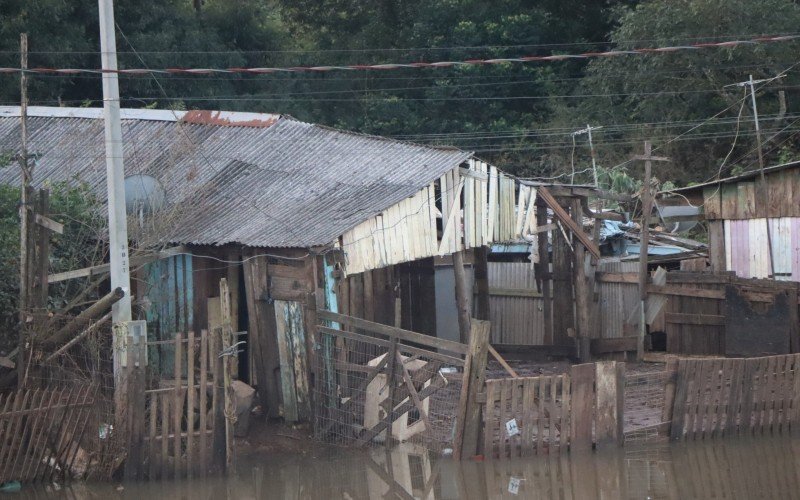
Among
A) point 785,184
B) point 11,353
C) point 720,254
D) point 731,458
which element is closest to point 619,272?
point 720,254

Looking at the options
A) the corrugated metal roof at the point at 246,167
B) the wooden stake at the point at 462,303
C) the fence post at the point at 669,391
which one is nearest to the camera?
the fence post at the point at 669,391

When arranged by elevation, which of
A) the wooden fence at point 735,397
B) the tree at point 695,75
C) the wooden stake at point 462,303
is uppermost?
the tree at point 695,75

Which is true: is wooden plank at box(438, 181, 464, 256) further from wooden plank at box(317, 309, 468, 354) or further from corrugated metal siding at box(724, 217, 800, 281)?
corrugated metal siding at box(724, 217, 800, 281)

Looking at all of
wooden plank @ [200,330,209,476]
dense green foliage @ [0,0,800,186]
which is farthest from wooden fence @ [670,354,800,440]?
dense green foliage @ [0,0,800,186]

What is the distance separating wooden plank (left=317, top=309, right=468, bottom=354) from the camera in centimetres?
1145

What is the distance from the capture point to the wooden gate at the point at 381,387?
11.5 metres

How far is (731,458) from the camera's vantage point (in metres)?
11.8

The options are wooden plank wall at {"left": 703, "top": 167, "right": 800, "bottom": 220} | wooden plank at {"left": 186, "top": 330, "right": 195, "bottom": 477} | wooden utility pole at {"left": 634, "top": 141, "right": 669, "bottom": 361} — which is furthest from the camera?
wooden plank wall at {"left": 703, "top": 167, "right": 800, "bottom": 220}

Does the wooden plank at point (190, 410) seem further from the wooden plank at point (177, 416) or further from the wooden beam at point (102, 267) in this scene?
the wooden beam at point (102, 267)

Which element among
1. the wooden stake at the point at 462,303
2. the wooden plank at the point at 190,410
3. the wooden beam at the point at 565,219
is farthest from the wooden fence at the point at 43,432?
the wooden beam at the point at 565,219

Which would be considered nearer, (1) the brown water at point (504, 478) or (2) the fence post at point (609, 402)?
(1) the brown water at point (504, 478)

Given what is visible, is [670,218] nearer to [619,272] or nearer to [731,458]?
[619,272]

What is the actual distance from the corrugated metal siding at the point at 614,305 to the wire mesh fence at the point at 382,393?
6792 millimetres

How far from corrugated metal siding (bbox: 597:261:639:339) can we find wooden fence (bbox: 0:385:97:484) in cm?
1050
